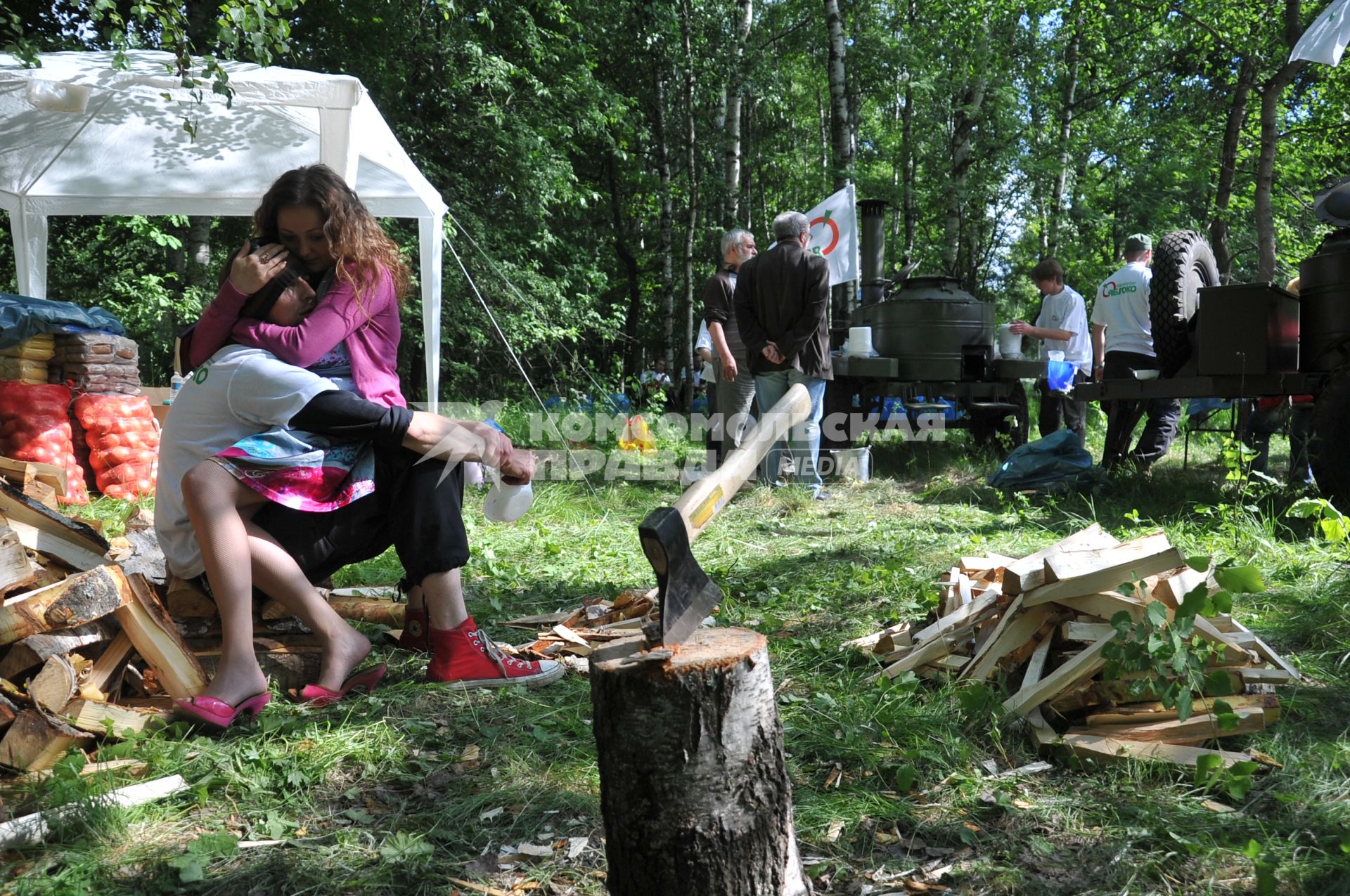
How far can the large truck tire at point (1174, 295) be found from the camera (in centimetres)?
592

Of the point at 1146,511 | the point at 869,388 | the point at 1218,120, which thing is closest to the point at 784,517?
the point at 1146,511

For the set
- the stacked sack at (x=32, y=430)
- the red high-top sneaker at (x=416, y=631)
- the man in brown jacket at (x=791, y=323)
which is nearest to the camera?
the red high-top sneaker at (x=416, y=631)

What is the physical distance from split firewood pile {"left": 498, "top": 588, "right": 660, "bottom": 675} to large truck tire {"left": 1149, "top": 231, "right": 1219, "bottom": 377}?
4.07m

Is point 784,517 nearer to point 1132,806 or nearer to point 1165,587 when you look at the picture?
point 1165,587

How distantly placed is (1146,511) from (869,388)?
3.20 m

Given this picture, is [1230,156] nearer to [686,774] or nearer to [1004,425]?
[1004,425]

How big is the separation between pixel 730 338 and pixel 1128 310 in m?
2.90

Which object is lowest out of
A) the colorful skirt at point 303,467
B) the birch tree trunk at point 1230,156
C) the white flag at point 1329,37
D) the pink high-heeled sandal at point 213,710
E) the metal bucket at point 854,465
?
the pink high-heeled sandal at point 213,710

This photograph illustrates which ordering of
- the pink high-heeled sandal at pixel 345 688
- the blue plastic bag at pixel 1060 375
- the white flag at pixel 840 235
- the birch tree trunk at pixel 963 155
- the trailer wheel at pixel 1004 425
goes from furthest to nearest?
1. the birch tree trunk at pixel 963 155
2. the white flag at pixel 840 235
3. the trailer wheel at pixel 1004 425
4. the blue plastic bag at pixel 1060 375
5. the pink high-heeled sandal at pixel 345 688

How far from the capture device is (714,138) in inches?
645

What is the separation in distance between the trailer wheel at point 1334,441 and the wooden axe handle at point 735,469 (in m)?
3.64

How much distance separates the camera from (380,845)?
1881 millimetres

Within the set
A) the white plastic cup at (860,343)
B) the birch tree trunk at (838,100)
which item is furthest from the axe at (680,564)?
the birch tree trunk at (838,100)

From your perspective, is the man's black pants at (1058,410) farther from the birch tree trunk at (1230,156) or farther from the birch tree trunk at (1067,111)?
the birch tree trunk at (1067,111)
